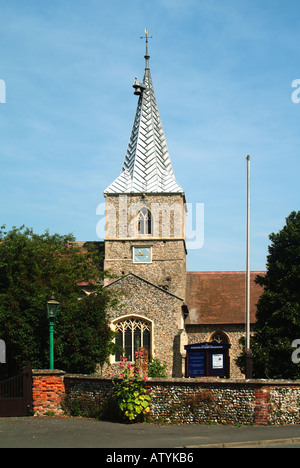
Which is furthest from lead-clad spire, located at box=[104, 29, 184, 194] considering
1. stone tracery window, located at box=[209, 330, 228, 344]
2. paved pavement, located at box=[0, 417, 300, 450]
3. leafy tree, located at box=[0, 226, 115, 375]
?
paved pavement, located at box=[0, 417, 300, 450]

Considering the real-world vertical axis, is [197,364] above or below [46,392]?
below

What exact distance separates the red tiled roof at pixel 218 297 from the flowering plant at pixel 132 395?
22.5 meters

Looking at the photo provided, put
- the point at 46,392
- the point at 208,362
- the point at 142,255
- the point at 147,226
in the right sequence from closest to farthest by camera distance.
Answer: the point at 46,392 → the point at 208,362 → the point at 142,255 → the point at 147,226

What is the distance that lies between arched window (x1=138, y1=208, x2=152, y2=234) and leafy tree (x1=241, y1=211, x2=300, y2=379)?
13689 millimetres

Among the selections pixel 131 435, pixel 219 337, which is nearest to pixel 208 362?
pixel 131 435

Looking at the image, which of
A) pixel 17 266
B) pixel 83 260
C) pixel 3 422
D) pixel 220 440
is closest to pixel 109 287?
pixel 83 260

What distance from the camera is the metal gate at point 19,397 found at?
1725 centimetres

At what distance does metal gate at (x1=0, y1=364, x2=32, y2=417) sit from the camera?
17.2 meters

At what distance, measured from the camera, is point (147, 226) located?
136 ft

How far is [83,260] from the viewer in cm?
3133

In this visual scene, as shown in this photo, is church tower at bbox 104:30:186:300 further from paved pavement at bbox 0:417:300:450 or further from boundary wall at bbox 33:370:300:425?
paved pavement at bbox 0:417:300:450

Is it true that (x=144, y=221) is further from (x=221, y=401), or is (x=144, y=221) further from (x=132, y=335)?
(x=221, y=401)

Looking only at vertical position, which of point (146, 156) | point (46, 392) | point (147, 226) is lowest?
point (46, 392)

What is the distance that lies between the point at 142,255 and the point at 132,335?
7717 mm
